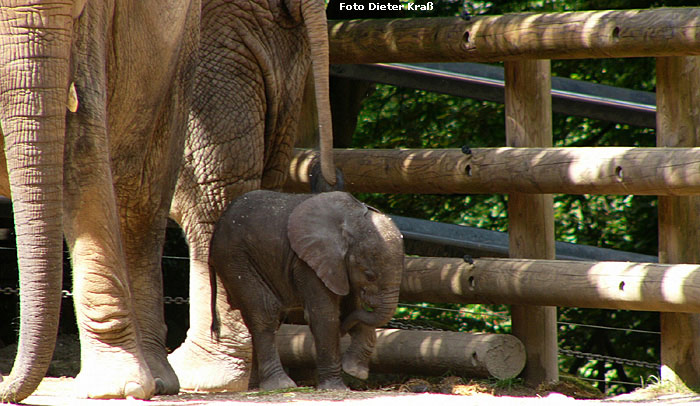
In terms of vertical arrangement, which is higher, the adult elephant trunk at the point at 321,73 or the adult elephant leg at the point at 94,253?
the adult elephant trunk at the point at 321,73

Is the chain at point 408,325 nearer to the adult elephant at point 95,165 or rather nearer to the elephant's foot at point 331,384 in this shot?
the elephant's foot at point 331,384

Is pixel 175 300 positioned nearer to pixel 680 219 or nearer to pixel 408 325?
pixel 408 325

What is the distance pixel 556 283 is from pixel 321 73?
1.79m

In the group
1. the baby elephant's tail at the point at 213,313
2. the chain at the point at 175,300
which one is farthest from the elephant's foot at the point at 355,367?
the chain at the point at 175,300

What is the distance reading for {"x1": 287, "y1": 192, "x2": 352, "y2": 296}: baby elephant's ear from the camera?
5.84 meters

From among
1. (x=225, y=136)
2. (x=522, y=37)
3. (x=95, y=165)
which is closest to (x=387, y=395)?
(x=95, y=165)

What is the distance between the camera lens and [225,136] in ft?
20.7

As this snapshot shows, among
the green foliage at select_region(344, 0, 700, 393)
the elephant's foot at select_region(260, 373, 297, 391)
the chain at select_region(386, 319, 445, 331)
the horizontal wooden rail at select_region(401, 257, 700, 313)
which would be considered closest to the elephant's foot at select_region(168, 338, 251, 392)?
the elephant's foot at select_region(260, 373, 297, 391)

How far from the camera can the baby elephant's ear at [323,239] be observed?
584 centimetres

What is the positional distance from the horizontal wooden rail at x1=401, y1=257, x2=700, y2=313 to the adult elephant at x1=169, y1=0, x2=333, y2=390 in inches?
49.0

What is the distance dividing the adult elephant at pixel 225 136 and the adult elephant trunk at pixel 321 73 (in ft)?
0.11

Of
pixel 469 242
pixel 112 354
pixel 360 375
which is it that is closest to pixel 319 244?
pixel 360 375

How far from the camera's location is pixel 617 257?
804 centimetres

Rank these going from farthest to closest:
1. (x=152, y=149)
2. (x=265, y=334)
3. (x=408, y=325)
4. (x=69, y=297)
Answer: (x=69, y=297) → (x=408, y=325) → (x=265, y=334) → (x=152, y=149)
